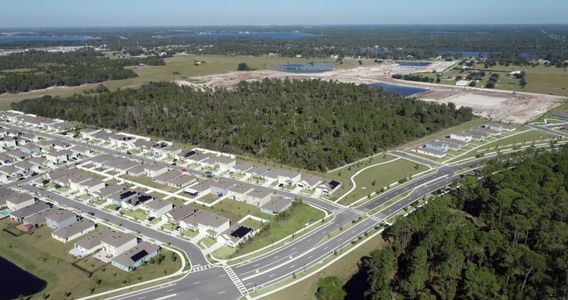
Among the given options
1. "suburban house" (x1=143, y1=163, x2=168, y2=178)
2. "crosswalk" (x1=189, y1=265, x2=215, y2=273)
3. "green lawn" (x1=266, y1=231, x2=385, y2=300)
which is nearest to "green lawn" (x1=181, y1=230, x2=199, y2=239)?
"crosswalk" (x1=189, y1=265, x2=215, y2=273)

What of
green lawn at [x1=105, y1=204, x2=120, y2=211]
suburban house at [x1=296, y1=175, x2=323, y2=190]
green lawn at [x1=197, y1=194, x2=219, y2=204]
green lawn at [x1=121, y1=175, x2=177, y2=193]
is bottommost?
green lawn at [x1=105, y1=204, x2=120, y2=211]

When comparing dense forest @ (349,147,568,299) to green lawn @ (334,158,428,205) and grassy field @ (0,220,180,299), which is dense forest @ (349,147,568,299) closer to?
green lawn @ (334,158,428,205)

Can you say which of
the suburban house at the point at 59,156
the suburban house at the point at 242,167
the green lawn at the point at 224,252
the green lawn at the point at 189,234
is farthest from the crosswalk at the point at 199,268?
the suburban house at the point at 59,156

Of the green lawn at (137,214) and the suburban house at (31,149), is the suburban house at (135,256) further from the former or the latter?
the suburban house at (31,149)

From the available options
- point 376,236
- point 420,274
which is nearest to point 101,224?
point 376,236

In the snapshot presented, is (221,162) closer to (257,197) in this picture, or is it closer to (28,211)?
(257,197)

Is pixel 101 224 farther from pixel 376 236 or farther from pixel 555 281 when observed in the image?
pixel 555 281
